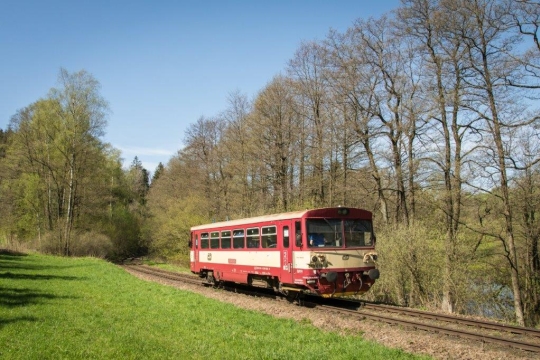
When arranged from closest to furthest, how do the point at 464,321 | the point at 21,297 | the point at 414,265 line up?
the point at 464,321 < the point at 21,297 < the point at 414,265

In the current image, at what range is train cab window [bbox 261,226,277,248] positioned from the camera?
589 inches

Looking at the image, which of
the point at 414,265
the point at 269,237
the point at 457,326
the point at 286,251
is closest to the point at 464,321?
the point at 457,326

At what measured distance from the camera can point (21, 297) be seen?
41.1 feet

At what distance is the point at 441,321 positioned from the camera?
1098 centimetres

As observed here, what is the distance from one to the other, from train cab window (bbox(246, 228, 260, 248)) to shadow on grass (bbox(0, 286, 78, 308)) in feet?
20.4

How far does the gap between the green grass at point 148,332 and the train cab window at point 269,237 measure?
2.61 m

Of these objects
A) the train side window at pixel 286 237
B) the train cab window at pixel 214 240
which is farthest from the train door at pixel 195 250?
the train side window at pixel 286 237

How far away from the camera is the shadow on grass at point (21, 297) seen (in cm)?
1151

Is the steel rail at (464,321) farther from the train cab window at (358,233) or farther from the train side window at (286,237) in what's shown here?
the train side window at (286,237)

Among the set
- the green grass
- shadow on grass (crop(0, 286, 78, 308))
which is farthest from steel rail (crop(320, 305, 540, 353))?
shadow on grass (crop(0, 286, 78, 308))

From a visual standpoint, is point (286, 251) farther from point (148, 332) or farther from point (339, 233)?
point (148, 332)

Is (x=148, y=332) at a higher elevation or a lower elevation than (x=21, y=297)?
lower

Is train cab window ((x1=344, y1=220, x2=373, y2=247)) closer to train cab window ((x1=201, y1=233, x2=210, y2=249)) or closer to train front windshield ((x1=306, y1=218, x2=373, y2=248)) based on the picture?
train front windshield ((x1=306, y1=218, x2=373, y2=248))

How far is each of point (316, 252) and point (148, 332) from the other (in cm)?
576
